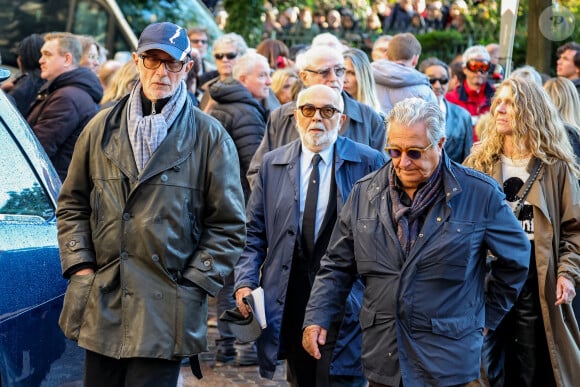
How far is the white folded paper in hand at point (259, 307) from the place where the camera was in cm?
591

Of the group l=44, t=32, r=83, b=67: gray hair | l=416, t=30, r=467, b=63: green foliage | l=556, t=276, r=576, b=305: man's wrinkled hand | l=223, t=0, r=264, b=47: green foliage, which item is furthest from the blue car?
l=416, t=30, r=467, b=63: green foliage

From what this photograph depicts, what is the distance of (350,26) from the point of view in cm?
2395

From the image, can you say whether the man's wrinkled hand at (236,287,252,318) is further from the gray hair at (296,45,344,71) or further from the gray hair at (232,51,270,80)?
the gray hair at (232,51,270,80)

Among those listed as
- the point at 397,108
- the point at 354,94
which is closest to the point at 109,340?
the point at 397,108

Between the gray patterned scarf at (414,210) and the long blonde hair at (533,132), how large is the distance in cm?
172

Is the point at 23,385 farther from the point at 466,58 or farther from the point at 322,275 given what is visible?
the point at 466,58

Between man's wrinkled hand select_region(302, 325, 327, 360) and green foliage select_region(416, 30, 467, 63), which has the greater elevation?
man's wrinkled hand select_region(302, 325, 327, 360)

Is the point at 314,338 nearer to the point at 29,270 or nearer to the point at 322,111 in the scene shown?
the point at 29,270

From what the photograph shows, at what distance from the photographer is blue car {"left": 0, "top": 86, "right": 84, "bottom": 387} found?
15.3 feet

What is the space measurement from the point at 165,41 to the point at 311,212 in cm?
165

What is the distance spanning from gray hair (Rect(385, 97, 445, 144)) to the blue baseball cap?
915 millimetres

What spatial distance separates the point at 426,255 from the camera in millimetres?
4914

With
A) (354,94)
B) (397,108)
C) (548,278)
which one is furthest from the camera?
(354,94)

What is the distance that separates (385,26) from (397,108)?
1952 centimetres
